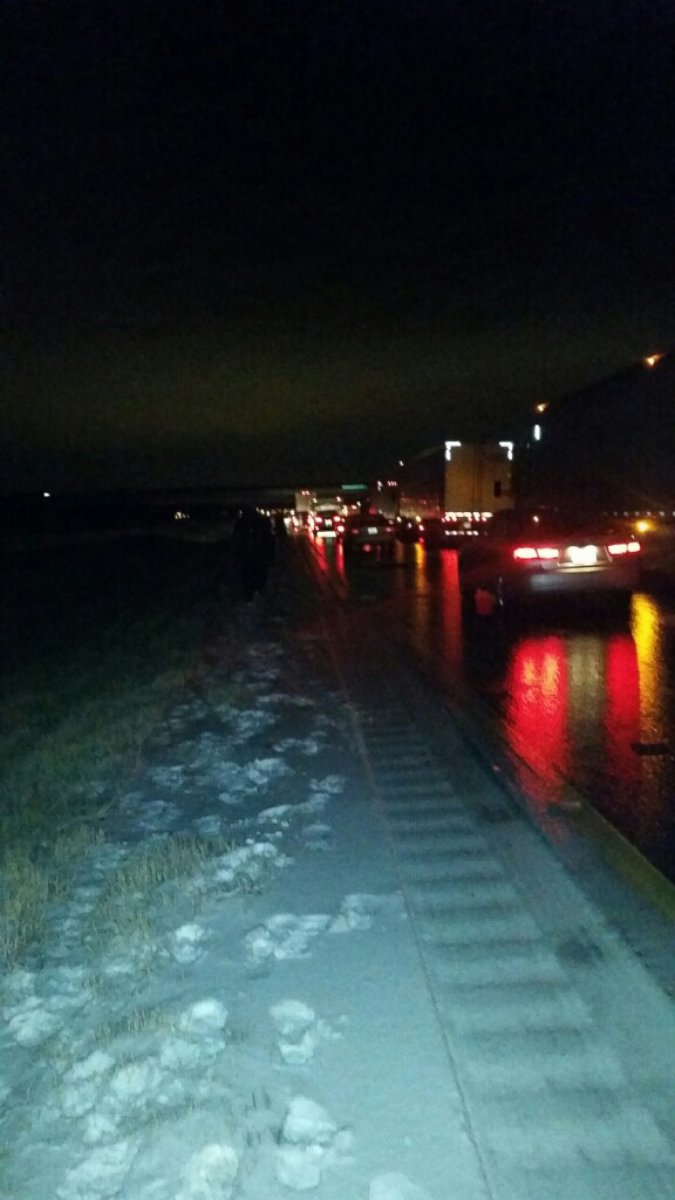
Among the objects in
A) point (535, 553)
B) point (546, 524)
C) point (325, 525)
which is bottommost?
point (325, 525)

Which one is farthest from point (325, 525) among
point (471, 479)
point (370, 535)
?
point (471, 479)

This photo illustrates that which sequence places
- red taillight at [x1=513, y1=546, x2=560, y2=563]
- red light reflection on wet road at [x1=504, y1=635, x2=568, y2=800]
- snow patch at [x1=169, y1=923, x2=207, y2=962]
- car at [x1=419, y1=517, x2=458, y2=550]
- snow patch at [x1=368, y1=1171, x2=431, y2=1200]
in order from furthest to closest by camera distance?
car at [x1=419, y1=517, x2=458, y2=550] → red taillight at [x1=513, y1=546, x2=560, y2=563] → red light reflection on wet road at [x1=504, y1=635, x2=568, y2=800] → snow patch at [x1=169, y1=923, x2=207, y2=962] → snow patch at [x1=368, y1=1171, x2=431, y2=1200]

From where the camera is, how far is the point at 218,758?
11680 millimetres

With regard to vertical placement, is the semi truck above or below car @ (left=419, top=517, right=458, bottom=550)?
above

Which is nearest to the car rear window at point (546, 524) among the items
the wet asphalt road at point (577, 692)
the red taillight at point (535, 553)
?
the red taillight at point (535, 553)

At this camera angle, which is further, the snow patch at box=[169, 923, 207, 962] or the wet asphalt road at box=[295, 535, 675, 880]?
the wet asphalt road at box=[295, 535, 675, 880]

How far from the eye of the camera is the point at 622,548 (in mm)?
22578

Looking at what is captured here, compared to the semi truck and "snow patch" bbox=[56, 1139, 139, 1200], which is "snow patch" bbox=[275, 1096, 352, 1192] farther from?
the semi truck

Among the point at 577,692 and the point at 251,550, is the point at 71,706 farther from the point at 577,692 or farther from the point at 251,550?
the point at 251,550

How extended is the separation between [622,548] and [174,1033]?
17.7m

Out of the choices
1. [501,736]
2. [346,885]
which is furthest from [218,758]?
[346,885]

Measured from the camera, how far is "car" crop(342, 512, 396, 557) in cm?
5519

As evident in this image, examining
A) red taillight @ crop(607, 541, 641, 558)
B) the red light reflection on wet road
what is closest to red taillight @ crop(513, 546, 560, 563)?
red taillight @ crop(607, 541, 641, 558)

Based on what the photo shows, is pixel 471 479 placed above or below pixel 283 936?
above
